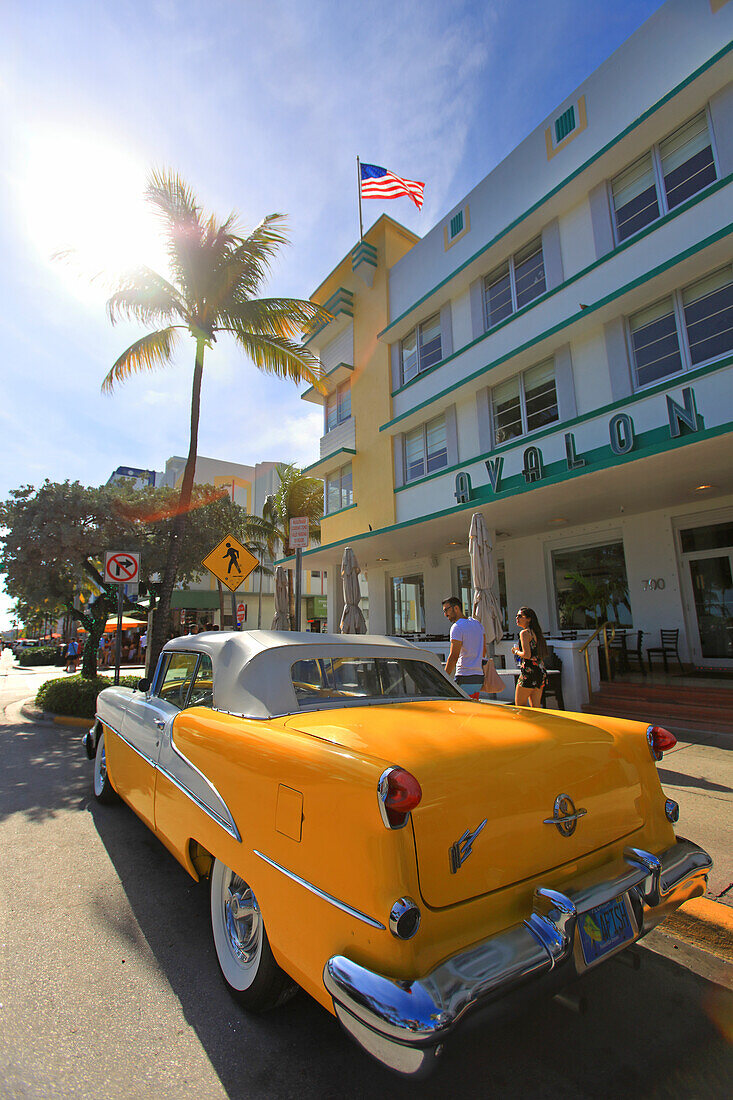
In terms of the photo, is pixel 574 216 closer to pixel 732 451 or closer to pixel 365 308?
pixel 732 451

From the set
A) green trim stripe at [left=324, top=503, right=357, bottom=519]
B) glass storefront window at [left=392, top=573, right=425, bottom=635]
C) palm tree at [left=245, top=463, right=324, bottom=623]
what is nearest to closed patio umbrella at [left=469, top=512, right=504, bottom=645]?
glass storefront window at [left=392, top=573, right=425, bottom=635]

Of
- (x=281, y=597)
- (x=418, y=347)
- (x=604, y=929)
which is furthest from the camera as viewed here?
(x=281, y=597)

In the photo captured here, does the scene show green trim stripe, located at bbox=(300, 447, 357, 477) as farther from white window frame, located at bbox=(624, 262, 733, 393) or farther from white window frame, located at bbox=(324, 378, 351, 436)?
white window frame, located at bbox=(624, 262, 733, 393)

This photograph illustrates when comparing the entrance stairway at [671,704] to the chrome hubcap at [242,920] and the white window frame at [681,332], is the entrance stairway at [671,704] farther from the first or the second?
the chrome hubcap at [242,920]

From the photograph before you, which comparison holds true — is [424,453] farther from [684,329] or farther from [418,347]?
[684,329]

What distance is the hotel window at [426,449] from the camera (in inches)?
564

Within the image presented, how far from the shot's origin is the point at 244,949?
2.27 metres

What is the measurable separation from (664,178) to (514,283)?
347 cm

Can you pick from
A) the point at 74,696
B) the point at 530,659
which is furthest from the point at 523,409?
the point at 74,696

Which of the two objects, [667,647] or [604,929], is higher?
[667,647]

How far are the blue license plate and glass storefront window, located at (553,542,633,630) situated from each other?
397 inches

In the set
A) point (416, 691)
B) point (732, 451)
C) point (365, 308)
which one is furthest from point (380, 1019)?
point (365, 308)

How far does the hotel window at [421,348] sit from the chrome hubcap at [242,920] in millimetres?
14097

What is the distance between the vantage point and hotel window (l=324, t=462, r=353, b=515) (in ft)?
59.5
